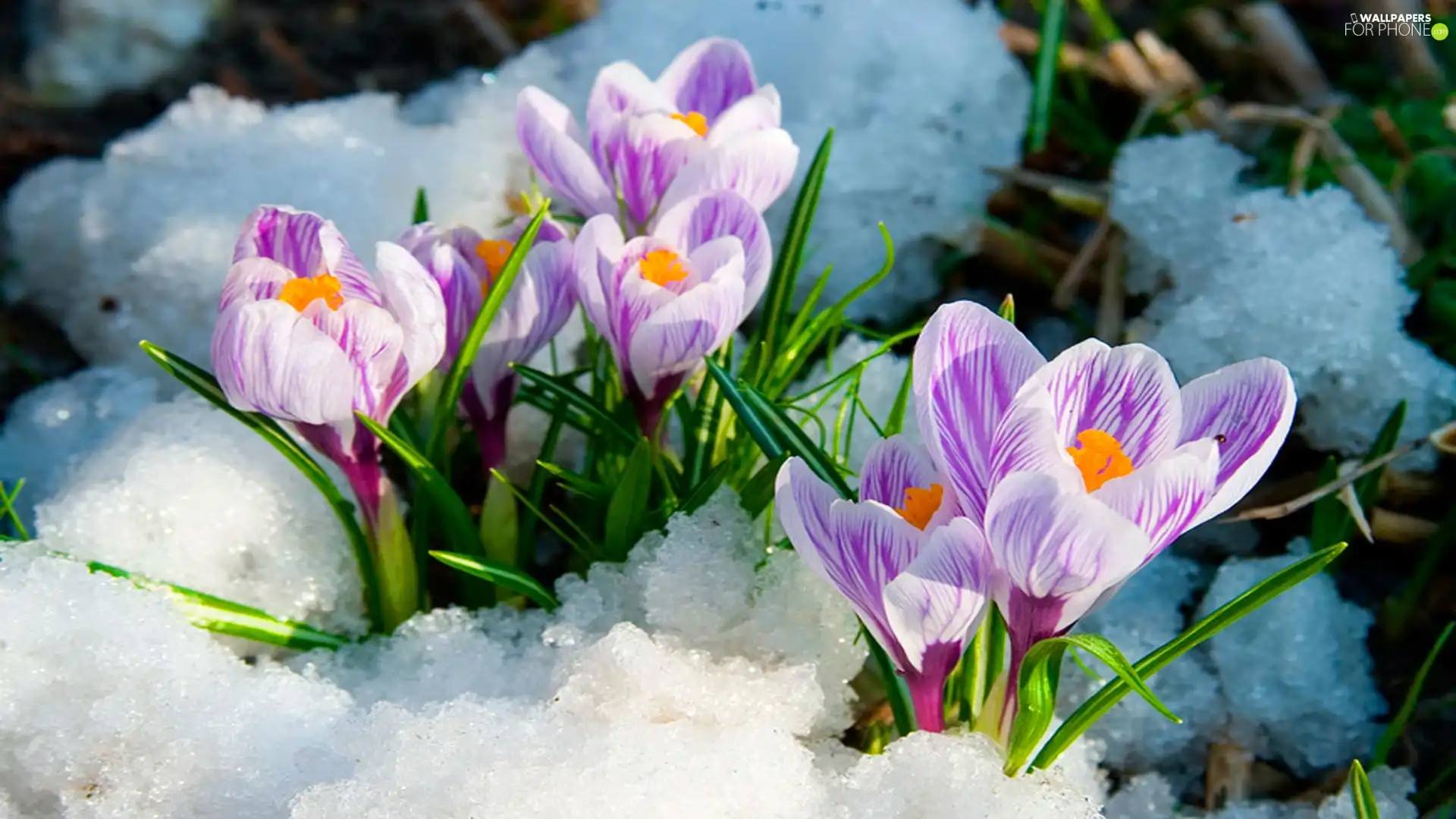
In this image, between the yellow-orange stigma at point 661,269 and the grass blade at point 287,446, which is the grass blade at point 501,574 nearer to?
the grass blade at point 287,446

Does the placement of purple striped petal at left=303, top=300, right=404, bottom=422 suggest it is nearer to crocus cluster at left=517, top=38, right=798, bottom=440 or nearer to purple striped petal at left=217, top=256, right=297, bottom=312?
purple striped petal at left=217, top=256, right=297, bottom=312

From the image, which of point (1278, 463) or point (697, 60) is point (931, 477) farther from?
point (1278, 463)

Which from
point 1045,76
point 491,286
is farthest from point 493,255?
point 1045,76

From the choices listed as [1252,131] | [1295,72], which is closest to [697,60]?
[1252,131]

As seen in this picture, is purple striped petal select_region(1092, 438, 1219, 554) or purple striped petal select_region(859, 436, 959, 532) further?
purple striped petal select_region(859, 436, 959, 532)

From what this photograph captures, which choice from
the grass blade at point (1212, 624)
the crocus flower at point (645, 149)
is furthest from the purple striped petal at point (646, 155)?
the grass blade at point (1212, 624)

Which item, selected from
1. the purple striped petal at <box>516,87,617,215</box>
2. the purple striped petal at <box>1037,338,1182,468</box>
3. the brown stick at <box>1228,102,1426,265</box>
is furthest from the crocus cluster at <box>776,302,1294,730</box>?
the brown stick at <box>1228,102,1426,265</box>
